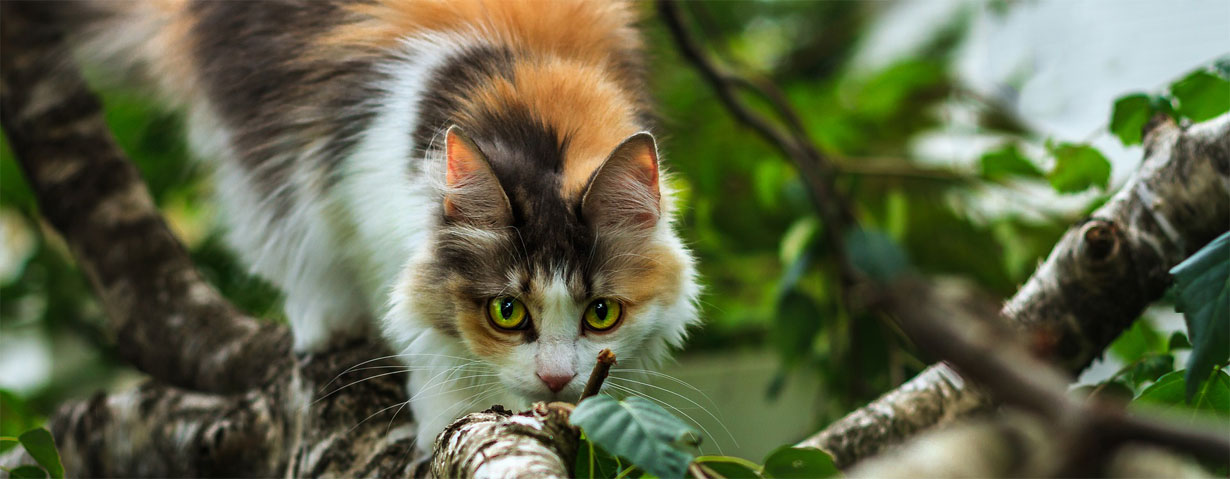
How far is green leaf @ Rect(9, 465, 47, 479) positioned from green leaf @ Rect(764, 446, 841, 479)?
1.05m

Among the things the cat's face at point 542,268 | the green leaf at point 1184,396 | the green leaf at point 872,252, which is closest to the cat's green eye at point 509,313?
the cat's face at point 542,268

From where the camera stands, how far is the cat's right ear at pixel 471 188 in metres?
1.35

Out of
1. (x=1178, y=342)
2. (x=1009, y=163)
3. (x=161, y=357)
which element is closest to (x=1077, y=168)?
(x=1009, y=163)

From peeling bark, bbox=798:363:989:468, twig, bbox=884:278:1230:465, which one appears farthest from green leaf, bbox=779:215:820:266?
twig, bbox=884:278:1230:465

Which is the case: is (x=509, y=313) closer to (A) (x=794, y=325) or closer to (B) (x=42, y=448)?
(B) (x=42, y=448)

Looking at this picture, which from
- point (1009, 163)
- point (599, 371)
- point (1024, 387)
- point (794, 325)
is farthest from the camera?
point (794, 325)

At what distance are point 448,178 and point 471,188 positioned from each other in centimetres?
4

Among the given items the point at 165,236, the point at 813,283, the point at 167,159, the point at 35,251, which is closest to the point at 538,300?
the point at 165,236

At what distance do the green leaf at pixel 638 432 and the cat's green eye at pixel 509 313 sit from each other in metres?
0.57

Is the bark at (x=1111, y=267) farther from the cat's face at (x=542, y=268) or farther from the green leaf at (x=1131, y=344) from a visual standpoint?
the cat's face at (x=542, y=268)

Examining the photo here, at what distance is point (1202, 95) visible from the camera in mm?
1409

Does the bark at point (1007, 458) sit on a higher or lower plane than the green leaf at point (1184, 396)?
higher

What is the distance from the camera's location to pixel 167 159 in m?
2.92

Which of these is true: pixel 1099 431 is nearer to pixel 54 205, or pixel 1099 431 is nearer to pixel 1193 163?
pixel 1193 163
